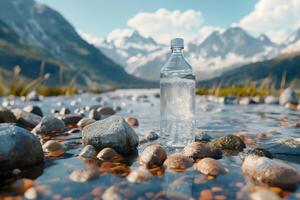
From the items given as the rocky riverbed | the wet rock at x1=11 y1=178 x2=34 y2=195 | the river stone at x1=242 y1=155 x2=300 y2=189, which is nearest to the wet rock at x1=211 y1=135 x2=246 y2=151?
the rocky riverbed

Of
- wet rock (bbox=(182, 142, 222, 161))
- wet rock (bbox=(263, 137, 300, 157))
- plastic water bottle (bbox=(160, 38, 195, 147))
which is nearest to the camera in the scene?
wet rock (bbox=(182, 142, 222, 161))

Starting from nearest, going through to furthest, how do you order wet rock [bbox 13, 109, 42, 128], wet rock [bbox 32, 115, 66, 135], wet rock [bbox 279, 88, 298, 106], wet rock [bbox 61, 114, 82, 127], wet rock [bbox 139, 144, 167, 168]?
wet rock [bbox 139, 144, 167, 168]
wet rock [bbox 32, 115, 66, 135]
wet rock [bbox 13, 109, 42, 128]
wet rock [bbox 61, 114, 82, 127]
wet rock [bbox 279, 88, 298, 106]

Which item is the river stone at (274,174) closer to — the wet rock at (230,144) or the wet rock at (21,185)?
the wet rock at (230,144)

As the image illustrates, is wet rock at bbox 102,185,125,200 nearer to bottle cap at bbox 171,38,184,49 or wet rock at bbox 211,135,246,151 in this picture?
wet rock at bbox 211,135,246,151

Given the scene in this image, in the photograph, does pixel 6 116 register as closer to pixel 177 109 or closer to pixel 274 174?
pixel 177 109

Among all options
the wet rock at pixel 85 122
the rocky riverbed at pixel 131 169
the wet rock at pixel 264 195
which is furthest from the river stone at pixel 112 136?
the wet rock at pixel 85 122
